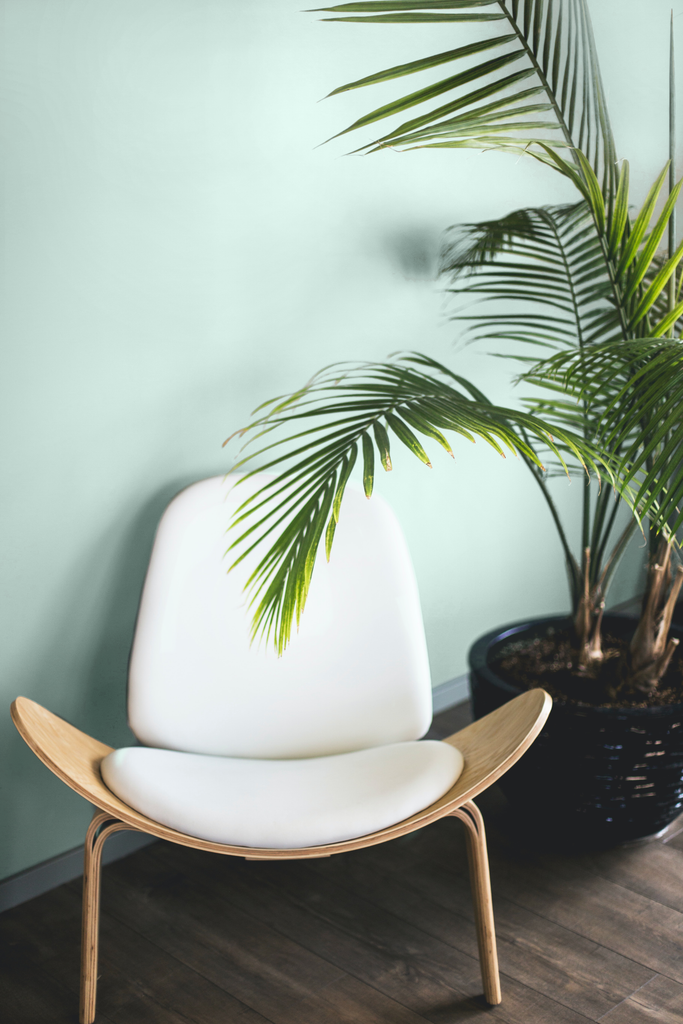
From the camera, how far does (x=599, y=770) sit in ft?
5.74

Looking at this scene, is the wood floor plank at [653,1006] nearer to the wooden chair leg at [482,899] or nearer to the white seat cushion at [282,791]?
the wooden chair leg at [482,899]

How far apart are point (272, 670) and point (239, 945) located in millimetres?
510

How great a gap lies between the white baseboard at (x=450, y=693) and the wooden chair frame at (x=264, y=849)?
964 mm

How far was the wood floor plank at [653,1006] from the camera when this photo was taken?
146 centimetres

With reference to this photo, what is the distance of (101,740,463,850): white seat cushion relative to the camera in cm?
139

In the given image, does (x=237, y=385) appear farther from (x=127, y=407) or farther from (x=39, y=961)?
(x=39, y=961)

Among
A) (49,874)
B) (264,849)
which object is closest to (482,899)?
(264,849)

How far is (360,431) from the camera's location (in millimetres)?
1445

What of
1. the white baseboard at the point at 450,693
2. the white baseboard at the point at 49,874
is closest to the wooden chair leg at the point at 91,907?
the white baseboard at the point at 49,874

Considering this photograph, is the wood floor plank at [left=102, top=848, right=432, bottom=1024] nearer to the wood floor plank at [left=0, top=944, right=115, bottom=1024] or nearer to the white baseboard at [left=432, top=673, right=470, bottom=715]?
the wood floor plank at [left=0, top=944, right=115, bottom=1024]

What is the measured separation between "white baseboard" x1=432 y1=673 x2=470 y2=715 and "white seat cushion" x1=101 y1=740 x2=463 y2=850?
904 millimetres

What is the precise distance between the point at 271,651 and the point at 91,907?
543mm

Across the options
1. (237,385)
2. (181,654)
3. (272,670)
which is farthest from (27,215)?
(272,670)

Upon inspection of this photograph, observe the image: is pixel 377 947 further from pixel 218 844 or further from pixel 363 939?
pixel 218 844
